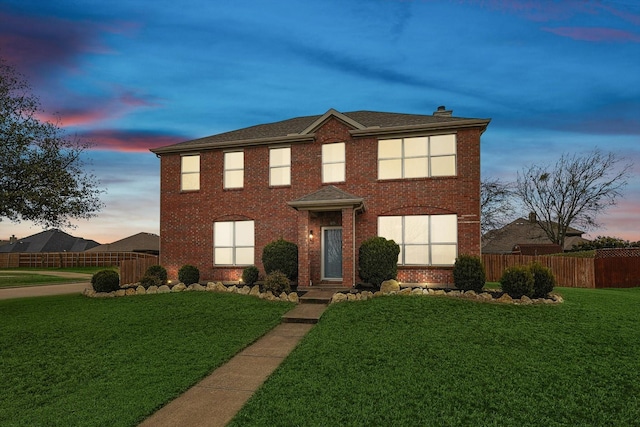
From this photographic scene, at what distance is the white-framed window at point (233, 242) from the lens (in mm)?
17219

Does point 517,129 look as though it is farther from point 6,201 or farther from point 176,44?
point 6,201

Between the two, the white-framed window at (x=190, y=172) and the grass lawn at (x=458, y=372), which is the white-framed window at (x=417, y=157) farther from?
the white-framed window at (x=190, y=172)

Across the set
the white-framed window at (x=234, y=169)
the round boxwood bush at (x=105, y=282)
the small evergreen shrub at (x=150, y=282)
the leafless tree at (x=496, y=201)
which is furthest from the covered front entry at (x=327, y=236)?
the leafless tree at (x=496, y=201)

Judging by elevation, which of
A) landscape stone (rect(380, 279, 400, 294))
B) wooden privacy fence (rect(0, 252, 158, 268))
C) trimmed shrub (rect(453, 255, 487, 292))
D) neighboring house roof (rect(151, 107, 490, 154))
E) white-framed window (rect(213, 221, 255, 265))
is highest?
neighboring house roof (rect(151, 107, 490, 154))

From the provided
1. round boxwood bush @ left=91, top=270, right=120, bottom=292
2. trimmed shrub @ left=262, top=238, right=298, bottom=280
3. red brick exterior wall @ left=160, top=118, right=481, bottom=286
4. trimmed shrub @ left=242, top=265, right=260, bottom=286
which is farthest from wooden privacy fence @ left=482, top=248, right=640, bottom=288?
round boxwood bush @ left=91, top=270, right=120, bottom=292

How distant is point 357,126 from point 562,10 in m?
7.85

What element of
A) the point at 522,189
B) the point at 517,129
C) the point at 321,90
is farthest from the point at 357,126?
the point at 522,189

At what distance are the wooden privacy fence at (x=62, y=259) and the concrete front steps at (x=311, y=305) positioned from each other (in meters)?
31.3

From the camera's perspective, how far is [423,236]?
15312mm

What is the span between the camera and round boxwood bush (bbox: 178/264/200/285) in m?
16.4

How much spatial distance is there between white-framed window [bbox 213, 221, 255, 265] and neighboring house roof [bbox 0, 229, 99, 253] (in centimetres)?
4914

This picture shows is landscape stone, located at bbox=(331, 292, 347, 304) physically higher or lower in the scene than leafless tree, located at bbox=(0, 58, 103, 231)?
lower

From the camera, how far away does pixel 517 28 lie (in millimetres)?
12773

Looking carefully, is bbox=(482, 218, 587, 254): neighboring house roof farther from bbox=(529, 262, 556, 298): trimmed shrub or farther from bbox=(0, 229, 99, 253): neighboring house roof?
bbox=(0, 229, 99, 253): neighboring house roof
